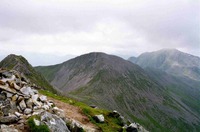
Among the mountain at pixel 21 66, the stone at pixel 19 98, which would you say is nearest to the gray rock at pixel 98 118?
the stone at pixel 19 98

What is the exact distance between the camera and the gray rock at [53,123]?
25.7 meters

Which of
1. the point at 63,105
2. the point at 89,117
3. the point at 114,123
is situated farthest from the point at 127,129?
the point at 63,105

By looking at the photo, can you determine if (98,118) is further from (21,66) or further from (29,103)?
(21,66)

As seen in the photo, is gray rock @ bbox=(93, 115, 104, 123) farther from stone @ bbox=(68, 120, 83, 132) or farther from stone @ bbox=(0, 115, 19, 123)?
stone @ bbox=(0, 115, 19, 123)

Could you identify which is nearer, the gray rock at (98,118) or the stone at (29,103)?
the stone at (29,103)

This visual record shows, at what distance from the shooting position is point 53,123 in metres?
26.2

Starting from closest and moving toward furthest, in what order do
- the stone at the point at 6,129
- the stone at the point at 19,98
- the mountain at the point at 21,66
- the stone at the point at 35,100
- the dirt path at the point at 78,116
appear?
the stone at the point at 6,129 → the stone at the point at 19,98 → the stone at the point at 35,100 → the dirt path at the point at 78,116 → the mountain at the point at 21,66

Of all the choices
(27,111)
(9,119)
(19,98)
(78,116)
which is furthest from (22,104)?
(78,116)

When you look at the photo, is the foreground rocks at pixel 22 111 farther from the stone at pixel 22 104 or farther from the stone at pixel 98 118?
the stone at pixel 98 118

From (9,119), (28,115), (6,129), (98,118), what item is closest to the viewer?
(6,129)

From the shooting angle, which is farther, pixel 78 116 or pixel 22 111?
pixel 78 116

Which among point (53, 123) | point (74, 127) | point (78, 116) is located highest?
point (53, 123)

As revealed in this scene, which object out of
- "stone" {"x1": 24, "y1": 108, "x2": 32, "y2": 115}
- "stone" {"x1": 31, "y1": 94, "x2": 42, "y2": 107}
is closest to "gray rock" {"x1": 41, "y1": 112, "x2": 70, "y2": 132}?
"stone" {"x1": 24, "y1": 108, "x2": 32, "y2": 115}

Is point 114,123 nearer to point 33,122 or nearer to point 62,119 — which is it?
point 62,119
